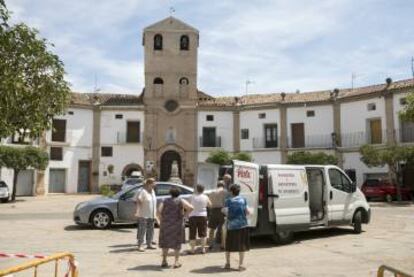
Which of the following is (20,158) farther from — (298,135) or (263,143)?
(298,135)

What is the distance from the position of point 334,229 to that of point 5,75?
1064 cm

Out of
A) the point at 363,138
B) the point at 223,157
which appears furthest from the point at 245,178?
the point at 363,138

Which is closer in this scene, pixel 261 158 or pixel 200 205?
pixel 200 205

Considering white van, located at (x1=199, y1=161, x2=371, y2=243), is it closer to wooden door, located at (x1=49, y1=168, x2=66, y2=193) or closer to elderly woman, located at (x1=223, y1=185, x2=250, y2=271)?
elderly woman, located at (x1=223, y1=185, x2=250, y2=271)

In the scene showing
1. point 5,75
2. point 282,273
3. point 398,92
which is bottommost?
point 282,273

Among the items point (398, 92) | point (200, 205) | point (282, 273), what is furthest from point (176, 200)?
point (398, 92)

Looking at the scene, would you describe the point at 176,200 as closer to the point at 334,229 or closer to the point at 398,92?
the point at 334,229

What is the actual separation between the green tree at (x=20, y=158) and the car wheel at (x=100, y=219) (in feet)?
52.8

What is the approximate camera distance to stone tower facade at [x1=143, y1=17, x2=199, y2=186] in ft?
132

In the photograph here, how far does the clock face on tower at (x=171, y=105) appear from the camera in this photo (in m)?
40.6

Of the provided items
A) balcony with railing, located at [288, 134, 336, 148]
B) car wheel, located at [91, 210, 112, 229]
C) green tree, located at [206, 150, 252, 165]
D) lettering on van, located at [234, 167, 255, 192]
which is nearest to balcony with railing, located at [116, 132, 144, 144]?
green tree, located at [206, 150, 252, 165]

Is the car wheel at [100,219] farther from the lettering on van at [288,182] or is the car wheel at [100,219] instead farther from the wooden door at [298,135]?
the wooden door at [298,135]

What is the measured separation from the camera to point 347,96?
37.6 meters

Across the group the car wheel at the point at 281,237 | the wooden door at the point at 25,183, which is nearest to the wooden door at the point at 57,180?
the wooden door at the point at 25,183
